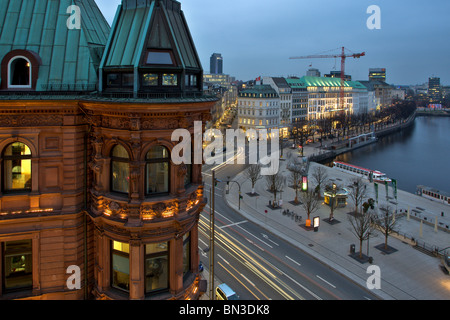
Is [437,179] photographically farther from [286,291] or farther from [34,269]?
[34,269]

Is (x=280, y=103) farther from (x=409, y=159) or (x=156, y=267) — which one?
(x=156, y=267)

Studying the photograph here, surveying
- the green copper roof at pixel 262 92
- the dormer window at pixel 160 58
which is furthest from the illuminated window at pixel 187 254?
the green copper roof at pixel 262 92

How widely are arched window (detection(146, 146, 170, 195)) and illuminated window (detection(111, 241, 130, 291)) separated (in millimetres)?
3250

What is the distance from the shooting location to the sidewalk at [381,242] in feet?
128

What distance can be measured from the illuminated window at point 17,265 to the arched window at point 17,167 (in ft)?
9.69

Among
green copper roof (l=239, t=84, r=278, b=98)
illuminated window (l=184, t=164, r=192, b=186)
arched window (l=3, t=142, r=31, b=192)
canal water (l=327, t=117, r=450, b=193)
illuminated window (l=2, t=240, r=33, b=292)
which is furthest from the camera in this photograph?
green copper roof (l=239, t=84, r=278, b=98)

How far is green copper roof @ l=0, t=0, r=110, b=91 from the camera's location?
60.1ft

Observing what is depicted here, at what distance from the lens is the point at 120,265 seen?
18.4 metres

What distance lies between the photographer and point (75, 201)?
18750mm

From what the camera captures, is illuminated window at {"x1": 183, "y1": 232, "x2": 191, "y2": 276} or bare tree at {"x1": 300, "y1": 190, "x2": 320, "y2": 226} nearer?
illuminated window at {"x1": 183, "y1": 232, "x2": 191, "y2": 276}

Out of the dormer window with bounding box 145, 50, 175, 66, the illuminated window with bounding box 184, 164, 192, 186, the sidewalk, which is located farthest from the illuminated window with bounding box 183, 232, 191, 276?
the sidewalk

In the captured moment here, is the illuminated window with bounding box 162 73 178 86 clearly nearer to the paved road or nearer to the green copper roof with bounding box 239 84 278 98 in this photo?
the paved road

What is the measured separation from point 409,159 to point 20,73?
131 metres

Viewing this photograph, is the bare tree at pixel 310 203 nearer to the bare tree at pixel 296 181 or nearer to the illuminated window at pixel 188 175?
the bare tree at pixel 296 181
